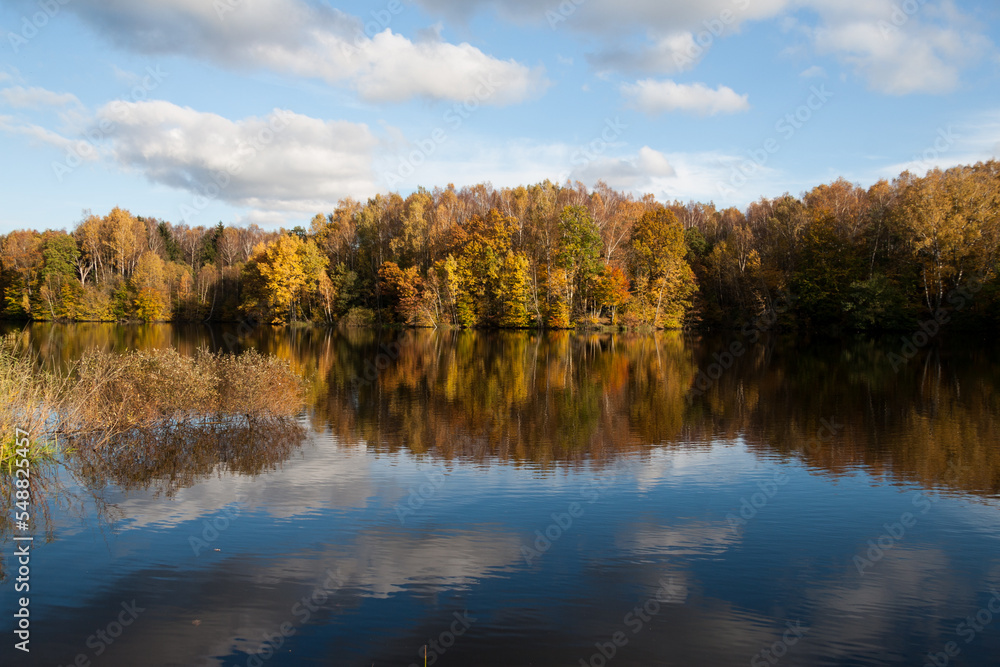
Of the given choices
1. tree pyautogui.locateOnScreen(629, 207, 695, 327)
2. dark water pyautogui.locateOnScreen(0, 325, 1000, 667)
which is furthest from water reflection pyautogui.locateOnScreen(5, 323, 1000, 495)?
tree pyautogui.locateOnScreen(629, 207, 695, 327)

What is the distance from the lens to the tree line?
179 feet

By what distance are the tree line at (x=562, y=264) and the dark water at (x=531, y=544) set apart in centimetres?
4305

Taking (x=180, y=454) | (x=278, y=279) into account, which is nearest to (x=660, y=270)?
(x=278, y=279)

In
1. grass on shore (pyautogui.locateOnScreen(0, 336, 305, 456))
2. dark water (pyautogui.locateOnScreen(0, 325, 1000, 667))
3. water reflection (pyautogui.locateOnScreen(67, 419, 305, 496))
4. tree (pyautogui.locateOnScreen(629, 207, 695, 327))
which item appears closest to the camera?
dark water (pyautogui.locateOnScreen(0, 325, 1000, 667))

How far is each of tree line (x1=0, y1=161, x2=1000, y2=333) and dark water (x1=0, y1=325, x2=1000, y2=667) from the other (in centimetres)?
4305

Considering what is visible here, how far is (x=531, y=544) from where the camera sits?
9070mm

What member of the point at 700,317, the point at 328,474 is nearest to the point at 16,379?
the point at 328,474

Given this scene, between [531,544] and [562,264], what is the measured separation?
58807mm

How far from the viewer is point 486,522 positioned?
9.89 meters

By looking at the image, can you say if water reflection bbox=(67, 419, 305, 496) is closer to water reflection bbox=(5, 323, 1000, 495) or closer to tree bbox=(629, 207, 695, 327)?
water reflection bbox=(5, 323, 1000, 495)

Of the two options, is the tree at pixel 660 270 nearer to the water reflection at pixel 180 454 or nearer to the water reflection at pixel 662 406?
the water reflection at pixel 662 406

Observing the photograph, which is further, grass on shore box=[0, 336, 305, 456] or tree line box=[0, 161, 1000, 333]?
tree line box=[0, 161, 1000, 333]

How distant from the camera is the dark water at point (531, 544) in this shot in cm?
654

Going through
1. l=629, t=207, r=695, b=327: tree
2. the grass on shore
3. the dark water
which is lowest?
the dark water
